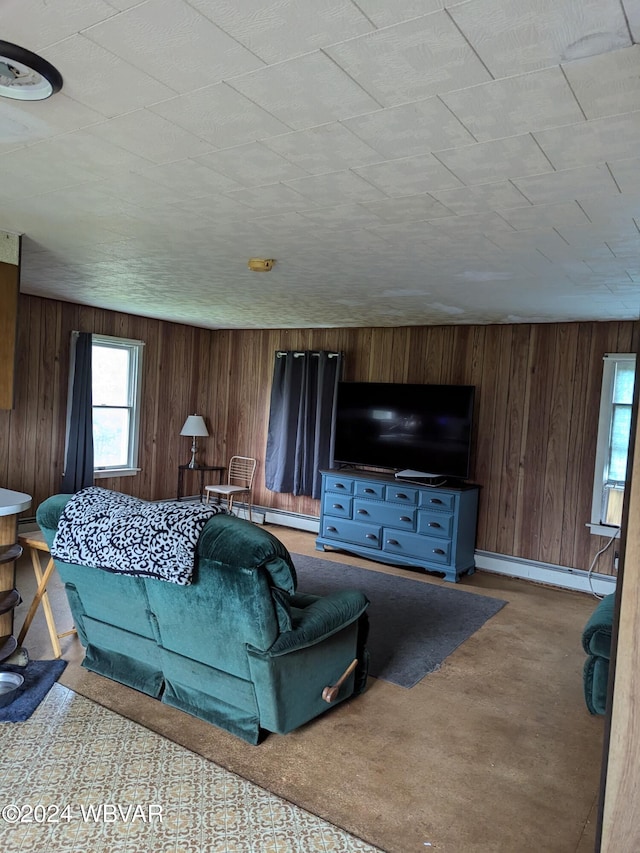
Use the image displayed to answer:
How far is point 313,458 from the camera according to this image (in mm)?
6578

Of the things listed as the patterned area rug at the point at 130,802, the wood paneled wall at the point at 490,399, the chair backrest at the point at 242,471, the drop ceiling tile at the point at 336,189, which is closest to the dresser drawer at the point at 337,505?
the wood paneled wall at the point at 490,399

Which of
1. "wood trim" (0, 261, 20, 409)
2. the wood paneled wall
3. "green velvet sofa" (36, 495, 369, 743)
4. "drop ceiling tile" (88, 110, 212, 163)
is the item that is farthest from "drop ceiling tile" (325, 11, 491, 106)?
the wood paneled wall

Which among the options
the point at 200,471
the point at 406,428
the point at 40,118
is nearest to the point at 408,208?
the point at 40,118

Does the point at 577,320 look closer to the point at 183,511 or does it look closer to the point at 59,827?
the point at 183,511

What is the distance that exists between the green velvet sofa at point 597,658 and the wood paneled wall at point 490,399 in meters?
2.35

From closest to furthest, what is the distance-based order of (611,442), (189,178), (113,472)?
1. (189,178)
2. (611,442)
3. (113,472)

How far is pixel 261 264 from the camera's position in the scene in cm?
357

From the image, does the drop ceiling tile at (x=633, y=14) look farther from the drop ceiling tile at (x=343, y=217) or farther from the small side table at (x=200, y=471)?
the small side table at (x=200, y=471)

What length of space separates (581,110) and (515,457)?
4.19 meters

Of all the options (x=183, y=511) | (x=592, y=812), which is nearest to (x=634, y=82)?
(x=183, y=511)

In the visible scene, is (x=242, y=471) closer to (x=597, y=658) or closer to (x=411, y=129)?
(x=597, y=658)

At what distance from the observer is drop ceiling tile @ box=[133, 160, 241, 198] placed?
2192 mm

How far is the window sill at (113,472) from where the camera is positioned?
6.23 metres

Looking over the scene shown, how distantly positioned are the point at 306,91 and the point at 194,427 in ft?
18.7
